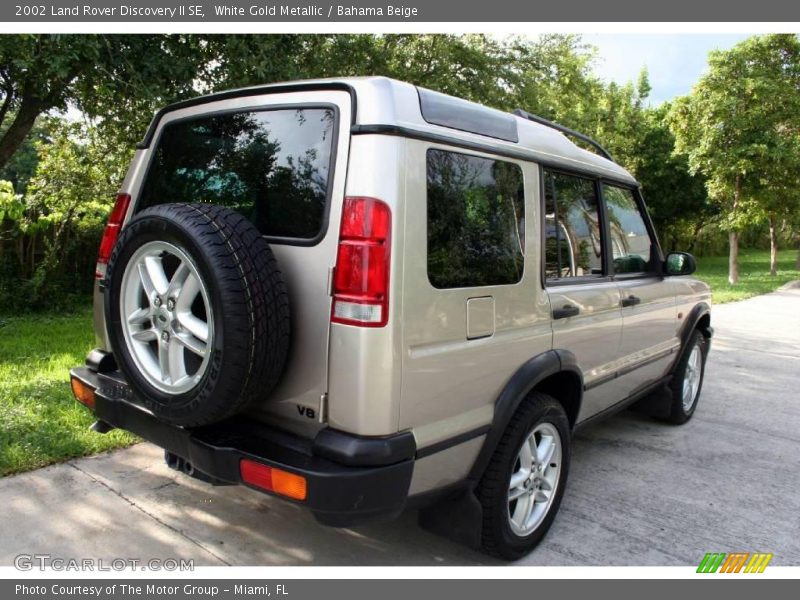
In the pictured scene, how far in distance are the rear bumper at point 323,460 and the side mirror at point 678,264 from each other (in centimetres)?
289

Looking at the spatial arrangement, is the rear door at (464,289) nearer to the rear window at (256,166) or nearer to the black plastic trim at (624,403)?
the rear window at (256,166)

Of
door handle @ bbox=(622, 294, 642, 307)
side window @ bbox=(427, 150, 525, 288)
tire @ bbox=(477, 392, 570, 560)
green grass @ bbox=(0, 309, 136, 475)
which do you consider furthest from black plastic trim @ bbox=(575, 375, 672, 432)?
green grass @ bbox=(0, 309, 136, 475)

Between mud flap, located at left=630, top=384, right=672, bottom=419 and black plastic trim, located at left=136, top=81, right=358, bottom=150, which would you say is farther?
mud flap, located at left=630, top=384, right=672, bottom=419

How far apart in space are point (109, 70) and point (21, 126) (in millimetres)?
2310

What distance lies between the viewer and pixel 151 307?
2.37m

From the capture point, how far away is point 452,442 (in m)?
2.38

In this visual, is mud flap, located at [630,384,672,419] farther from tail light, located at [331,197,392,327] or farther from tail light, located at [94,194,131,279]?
tail light, located at [94,194,131,279]

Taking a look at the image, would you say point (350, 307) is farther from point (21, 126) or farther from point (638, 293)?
point (21, 126)

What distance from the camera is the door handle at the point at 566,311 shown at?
296 centimetres

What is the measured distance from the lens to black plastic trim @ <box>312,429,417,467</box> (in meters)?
2.08

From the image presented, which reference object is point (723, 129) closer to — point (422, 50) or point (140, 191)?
point (422, 50)

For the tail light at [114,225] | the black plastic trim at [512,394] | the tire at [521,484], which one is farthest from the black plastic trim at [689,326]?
the tail light at [114,225]

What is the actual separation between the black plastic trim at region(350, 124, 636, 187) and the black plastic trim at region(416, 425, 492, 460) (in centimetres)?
116

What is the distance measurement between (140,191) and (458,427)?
6.41 ft
